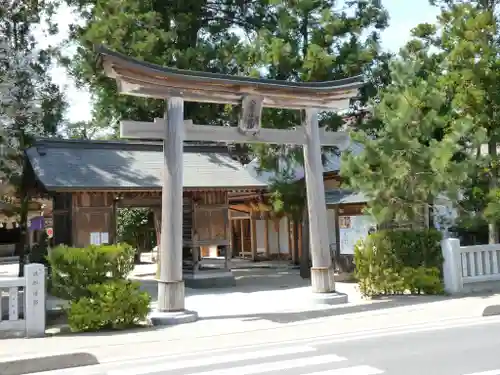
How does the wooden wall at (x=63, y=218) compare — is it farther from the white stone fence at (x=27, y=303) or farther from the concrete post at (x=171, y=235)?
the white stone fence at (x=27, y=303)

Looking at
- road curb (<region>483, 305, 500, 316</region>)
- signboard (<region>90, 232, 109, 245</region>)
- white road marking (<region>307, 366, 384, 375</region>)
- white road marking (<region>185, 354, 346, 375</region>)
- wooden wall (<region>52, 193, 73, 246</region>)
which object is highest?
wooden wall (<region>52, 193, 73, 246</region>)

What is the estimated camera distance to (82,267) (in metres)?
10.3

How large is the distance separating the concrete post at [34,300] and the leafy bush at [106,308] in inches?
22.9

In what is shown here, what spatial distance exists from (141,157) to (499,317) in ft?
41.5

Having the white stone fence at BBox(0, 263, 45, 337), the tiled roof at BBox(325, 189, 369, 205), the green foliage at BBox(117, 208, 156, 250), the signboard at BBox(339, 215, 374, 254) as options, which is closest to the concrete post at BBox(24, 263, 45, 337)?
the white stone fence at BBox(0, 263, 45, 337)

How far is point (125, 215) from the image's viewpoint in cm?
3228

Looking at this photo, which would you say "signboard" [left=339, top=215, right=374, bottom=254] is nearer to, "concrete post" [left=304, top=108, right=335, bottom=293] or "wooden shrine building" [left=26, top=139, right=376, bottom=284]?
"wooden shrine building" [left=26, top=139, right=376, bottom=284]

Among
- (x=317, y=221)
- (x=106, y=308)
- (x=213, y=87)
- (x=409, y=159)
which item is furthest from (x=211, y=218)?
(x=106, y=308)

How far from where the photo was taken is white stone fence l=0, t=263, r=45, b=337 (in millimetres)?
9648

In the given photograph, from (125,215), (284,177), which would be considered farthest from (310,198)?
(125,215)

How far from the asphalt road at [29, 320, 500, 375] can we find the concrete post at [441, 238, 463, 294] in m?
4.38

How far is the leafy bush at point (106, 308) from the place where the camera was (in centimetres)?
1006

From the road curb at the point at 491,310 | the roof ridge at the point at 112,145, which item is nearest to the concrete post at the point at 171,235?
the road curb at the point at 491,310

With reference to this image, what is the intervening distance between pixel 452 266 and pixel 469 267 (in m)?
0.63
